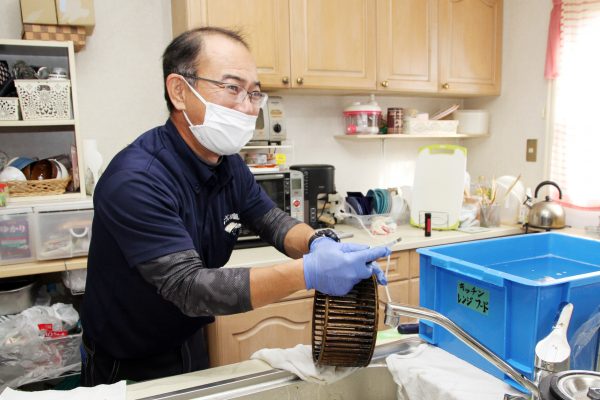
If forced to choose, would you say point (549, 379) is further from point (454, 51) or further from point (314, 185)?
point (454, 51)

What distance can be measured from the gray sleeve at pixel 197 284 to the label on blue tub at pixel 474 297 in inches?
18.2

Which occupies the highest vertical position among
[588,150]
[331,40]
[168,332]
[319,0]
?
[319,0]

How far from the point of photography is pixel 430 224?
235 cm

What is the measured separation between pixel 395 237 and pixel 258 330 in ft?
2.77

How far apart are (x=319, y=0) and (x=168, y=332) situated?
5.83ft

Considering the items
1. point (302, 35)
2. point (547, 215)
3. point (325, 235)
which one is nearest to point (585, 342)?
point (325, 235)

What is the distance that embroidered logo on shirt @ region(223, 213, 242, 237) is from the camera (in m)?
1.32

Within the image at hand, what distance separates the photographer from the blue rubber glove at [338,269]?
0.83m

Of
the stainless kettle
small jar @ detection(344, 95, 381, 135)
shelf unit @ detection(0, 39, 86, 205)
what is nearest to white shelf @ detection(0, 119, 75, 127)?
shelf unit @ detection(0, 39, 86, 205)

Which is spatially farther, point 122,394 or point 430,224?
point 430,224

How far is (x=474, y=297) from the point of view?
976 mm

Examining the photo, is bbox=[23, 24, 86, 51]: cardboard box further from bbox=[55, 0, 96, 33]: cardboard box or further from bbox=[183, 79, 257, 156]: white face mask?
bbox=[183, 79, 257, 156]: white face mask

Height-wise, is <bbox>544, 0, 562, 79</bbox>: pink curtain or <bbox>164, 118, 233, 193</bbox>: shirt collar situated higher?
<bbox>544, 0, 562, 79</bbox>: pink curtain

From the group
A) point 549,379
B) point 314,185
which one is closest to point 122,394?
point 549,379
